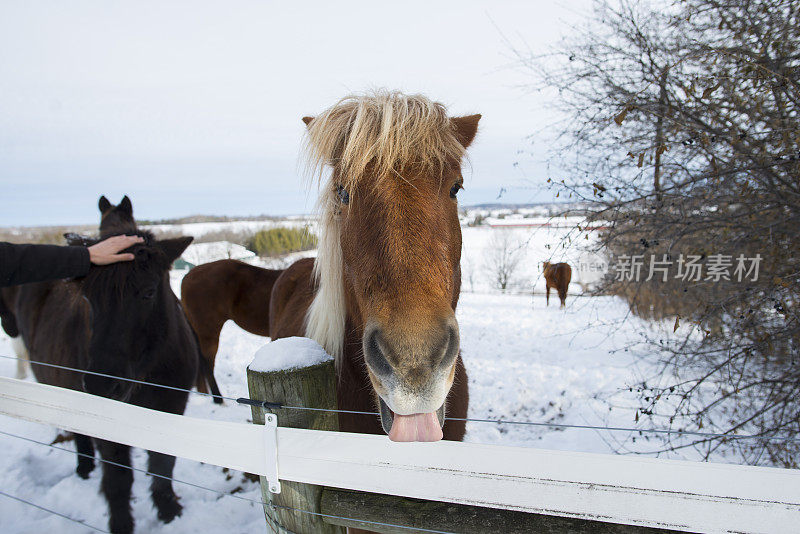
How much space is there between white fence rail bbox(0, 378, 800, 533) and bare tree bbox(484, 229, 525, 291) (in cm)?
2425

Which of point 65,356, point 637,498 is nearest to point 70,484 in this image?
point 65,356

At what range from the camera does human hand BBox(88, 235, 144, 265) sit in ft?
8.84

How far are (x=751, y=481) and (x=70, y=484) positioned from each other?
507 cm

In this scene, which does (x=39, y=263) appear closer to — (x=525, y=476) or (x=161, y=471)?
(x=161, y=471)

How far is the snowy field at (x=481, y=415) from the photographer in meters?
3.22

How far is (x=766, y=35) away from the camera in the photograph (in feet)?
8.49

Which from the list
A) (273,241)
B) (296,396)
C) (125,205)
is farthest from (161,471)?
(273,241)

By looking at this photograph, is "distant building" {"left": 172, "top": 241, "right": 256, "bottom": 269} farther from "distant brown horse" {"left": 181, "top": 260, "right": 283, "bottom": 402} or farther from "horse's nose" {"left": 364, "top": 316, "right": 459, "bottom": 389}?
"horse's nose" {"left": 364, "top": 316, "right": 459, "bottom": 389}

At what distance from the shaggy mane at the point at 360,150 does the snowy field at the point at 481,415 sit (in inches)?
38.7

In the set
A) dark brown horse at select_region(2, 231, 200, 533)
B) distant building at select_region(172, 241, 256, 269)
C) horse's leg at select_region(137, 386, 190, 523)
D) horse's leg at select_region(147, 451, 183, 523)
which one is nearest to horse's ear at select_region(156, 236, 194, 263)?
dark brown horse at select_region(2, 231, 200, 533)

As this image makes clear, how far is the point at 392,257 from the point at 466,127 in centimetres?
94

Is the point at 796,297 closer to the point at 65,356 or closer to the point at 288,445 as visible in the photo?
the point at 288,445

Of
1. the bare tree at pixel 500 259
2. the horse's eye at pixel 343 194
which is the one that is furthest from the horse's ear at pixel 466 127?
the bare tree at pixel 500 259

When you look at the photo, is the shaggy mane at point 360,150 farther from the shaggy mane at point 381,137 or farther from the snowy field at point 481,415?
the snowy field at point 481,415
